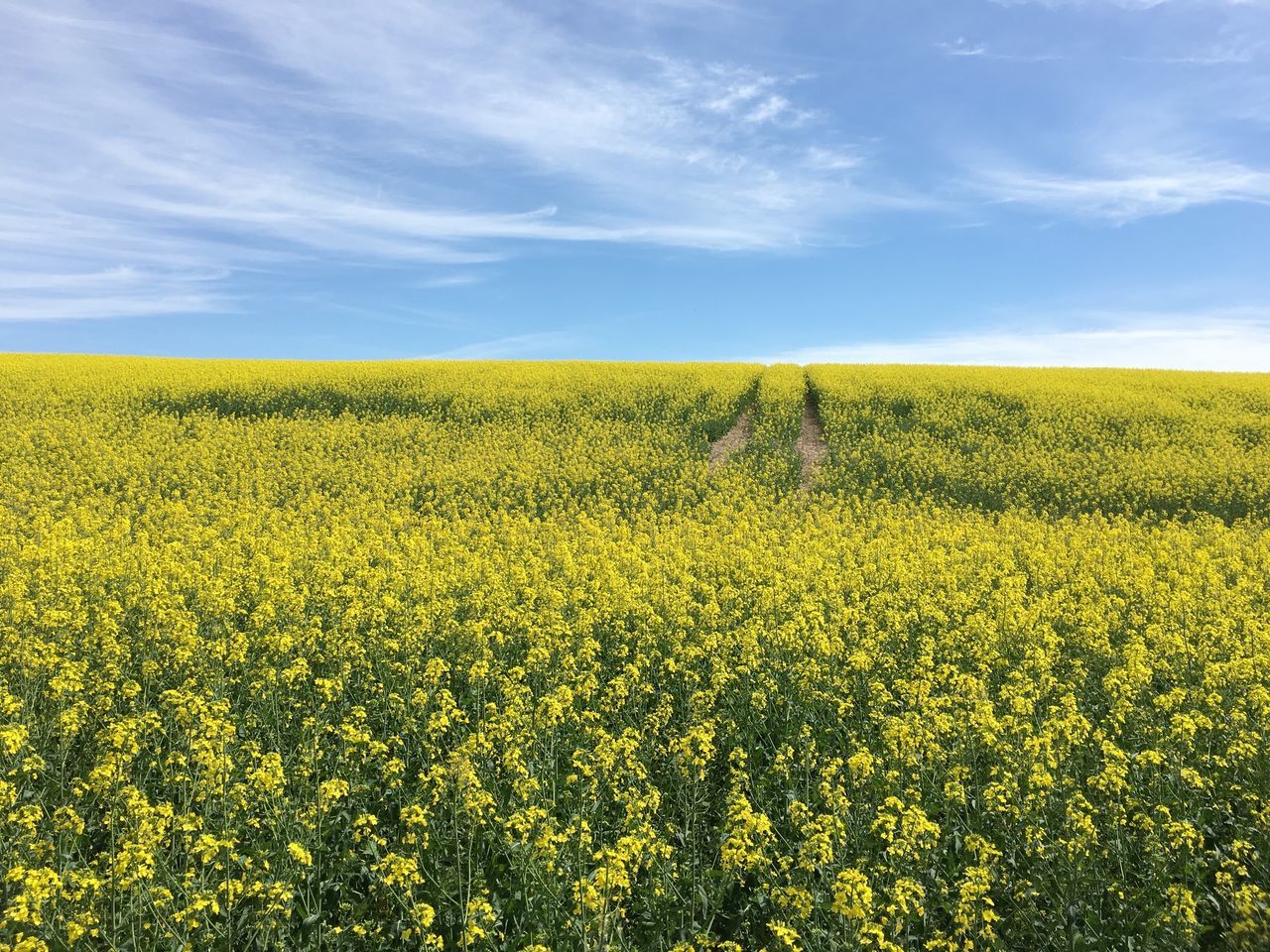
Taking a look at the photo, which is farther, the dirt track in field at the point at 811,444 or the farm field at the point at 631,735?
the dirt track in field at the point at 811,444

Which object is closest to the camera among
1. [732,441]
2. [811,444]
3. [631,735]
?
[631,735]

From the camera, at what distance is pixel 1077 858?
16.1 ft

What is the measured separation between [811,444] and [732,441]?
10.2 feet

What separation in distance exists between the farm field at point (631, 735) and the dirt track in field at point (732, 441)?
8905 mm

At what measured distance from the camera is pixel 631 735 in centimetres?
634

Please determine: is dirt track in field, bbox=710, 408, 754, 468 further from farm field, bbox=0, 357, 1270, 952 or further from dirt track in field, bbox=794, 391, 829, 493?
farm field, bbox=0, 357, 1270, 952

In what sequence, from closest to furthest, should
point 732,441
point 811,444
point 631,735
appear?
point 631,735 < point 811,444 < point 732,441

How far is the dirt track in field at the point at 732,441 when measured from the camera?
A: 27.1 metres

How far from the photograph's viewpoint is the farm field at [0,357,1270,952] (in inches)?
185

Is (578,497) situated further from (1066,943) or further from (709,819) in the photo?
(1066,943)

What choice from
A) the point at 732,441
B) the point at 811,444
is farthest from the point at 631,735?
the point at 811,444

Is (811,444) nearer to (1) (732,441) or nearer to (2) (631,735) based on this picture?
(1) (732,441)

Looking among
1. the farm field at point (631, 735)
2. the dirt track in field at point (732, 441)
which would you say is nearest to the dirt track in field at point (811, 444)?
the dirt track in field at point (732, 441)

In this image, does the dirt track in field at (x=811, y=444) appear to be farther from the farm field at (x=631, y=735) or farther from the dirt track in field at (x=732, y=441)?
the farm field at (x=631, y=735)
